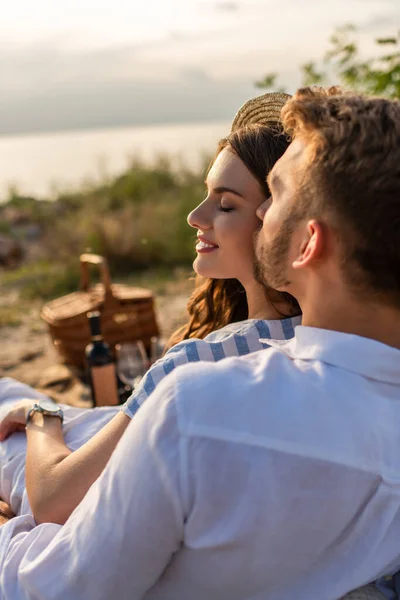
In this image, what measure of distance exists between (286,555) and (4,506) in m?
1.18

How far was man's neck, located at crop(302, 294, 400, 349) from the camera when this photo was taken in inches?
46.3

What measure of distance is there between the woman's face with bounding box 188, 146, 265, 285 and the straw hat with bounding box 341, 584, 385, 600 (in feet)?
3.41

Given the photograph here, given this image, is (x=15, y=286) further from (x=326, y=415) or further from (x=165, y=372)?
(x=326, y=415)

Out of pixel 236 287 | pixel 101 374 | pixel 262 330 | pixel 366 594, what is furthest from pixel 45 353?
pixel 366 594

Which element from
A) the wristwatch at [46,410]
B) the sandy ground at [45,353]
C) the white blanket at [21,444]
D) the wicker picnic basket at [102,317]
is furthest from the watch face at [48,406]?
the wicker picnic basket at [102,317]

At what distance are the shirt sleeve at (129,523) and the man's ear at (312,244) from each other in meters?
0.31

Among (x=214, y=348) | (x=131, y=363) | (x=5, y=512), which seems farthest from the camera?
(x=131, y=363)

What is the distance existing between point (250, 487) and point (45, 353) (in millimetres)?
4464

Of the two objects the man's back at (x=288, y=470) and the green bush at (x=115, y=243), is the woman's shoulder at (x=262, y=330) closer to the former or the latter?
the man's back at (x=288, y=470)

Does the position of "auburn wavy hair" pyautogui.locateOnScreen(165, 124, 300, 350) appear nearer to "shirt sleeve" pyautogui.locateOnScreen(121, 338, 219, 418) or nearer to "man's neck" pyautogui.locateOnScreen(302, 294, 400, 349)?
"shirt sleeve" pyautogui.locateOnScreen(121, 338, 219, 418)

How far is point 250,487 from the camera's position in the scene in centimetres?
104

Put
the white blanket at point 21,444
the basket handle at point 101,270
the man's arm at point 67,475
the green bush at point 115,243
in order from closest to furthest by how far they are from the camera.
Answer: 1. the man's arm at point 67,475
2. the white blanket at point 21,444
3. the basket handle at point 101,270
4. the green bush at point 115,243

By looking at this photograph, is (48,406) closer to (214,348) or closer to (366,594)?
(214,348)

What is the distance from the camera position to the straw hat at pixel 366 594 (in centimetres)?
120
